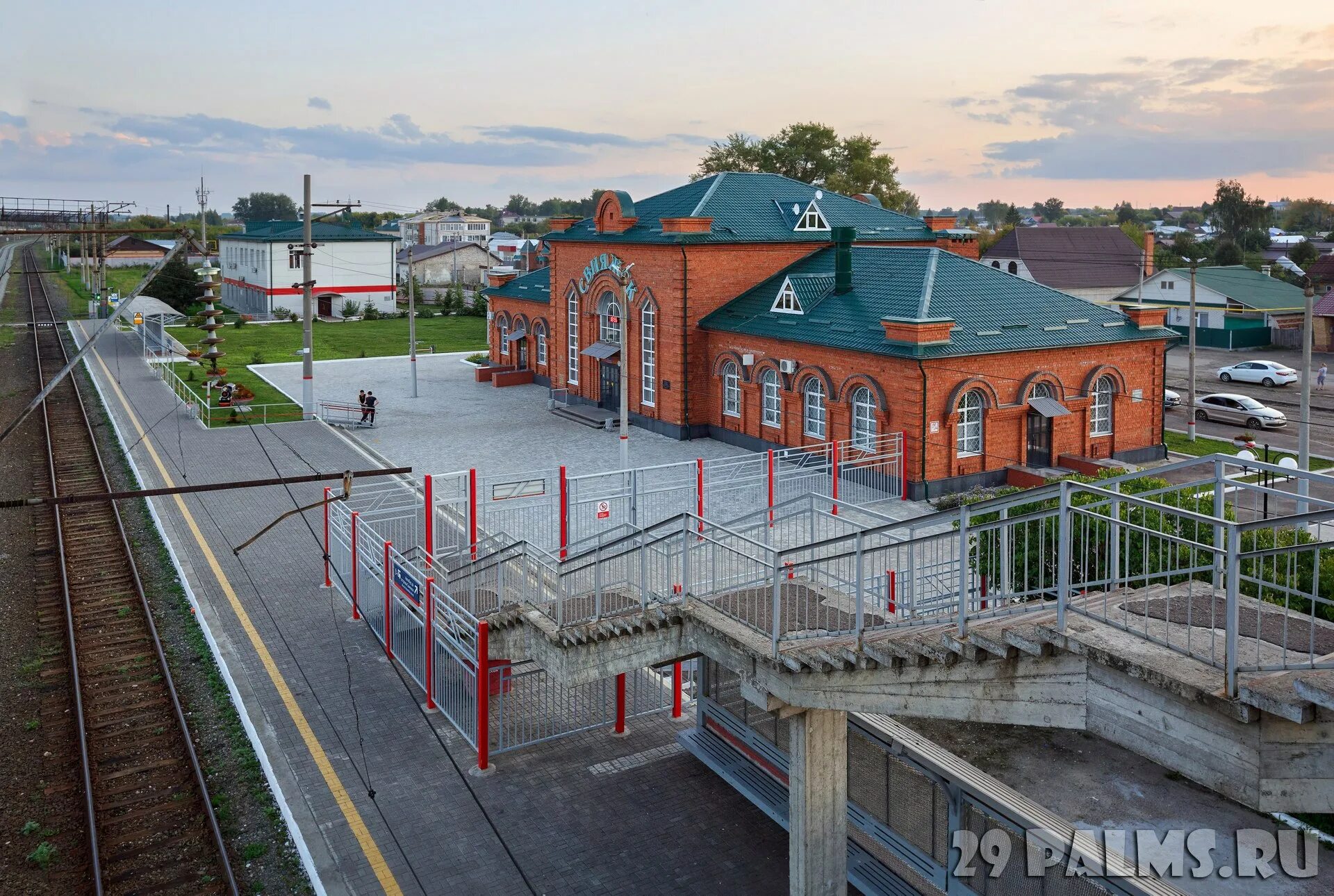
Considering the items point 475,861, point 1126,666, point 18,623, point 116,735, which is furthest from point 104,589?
point 1126,666

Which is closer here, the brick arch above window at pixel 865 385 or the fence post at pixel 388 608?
the fence post at pixel 388 608

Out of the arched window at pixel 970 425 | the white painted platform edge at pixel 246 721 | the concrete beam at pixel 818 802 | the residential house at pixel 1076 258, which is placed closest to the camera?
the concrete beam at pixel 818 802

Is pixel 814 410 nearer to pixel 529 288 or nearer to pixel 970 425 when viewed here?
pixel 970 425

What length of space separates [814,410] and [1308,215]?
147 m

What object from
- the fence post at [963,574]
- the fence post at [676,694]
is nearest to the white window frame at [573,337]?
the fence post at [676,694]

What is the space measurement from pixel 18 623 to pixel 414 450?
48.9ft

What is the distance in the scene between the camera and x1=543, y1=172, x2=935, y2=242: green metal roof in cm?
3572

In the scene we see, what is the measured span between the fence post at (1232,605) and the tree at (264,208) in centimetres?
18501

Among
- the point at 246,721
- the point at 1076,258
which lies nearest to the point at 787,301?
the point at 246,721

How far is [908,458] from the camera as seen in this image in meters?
27.5

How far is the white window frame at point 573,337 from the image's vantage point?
135 feet

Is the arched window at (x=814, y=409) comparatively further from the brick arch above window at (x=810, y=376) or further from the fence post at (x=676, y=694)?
the fence post at (x=676, y=694)

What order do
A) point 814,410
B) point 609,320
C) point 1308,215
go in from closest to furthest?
point 814,410 < point 609,320 < point 1308,215

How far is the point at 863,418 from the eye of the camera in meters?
29.3
